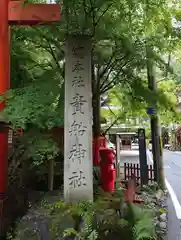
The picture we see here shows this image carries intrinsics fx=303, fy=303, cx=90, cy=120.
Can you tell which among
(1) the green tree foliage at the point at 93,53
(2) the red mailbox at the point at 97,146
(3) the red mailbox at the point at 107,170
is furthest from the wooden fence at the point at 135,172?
(3) the red mailbox at the point at 107,170

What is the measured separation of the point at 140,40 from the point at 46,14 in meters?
2.52

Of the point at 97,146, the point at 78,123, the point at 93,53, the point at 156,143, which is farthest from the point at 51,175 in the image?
the point at 156,143

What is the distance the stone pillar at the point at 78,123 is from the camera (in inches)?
205

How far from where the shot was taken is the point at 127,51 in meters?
7.16

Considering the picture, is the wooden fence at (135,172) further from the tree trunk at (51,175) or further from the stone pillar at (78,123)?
the stone pillar at (78,123)

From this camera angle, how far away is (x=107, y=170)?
24.4 ft

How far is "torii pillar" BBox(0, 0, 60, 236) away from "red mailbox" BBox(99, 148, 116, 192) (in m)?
2.35

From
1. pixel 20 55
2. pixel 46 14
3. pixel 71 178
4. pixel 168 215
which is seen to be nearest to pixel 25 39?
pixel 20 55

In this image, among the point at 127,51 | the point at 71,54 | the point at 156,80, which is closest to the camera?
the point at 71,54

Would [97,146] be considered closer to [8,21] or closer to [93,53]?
[93,53]

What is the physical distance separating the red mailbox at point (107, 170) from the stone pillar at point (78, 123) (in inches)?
86.6

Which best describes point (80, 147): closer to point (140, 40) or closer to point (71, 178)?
point (71, 178)

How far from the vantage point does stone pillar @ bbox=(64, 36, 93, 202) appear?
5.21 metres

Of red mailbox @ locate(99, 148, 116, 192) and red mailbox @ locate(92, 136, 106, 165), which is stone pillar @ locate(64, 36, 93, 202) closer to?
red mailbox @ locate(99, 148, 116, 192)
